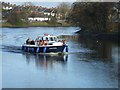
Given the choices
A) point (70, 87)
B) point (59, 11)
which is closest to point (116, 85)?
point (70, 87)

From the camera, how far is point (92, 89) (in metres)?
11.4

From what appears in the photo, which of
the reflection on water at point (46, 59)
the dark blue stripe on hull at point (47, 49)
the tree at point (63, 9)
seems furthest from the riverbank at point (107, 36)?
the tree at point (63, 9)

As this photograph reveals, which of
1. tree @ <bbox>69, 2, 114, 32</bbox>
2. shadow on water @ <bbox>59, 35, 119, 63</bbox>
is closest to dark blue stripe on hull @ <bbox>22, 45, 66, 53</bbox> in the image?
shadow on water @ <bbox>59, 35, 119, 63</bbox>

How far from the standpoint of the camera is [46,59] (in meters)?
19.9

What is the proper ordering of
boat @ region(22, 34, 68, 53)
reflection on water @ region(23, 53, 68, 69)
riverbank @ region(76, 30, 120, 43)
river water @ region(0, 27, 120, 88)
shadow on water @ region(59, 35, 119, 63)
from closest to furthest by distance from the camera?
river water @ region(0, 27, 120, 88)
reflection on water @ region(23, 53, 68, 69)
shadow on water @ region(59, 35, 119, 63)
boat @ region(22, 34, 68, 53)
riverbank @ region(76, 30, 120, 43)

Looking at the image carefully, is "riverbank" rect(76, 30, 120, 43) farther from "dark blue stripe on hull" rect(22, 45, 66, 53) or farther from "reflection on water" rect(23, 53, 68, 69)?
"reflection on water" rect(23, 53, 68, 69)

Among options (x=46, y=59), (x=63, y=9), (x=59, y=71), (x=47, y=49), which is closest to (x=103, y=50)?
(x=47, y=49)

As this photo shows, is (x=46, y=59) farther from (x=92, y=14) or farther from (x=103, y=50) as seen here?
(x=92, y=14)

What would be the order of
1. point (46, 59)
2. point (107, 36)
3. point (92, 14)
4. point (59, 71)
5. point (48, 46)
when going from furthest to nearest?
1. point (92, 14)
2. point (107, 36)
3. point (48, 46)
4. point (46, 59)
5. point (59, 71)

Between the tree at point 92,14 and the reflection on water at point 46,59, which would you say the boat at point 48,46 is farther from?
the tree at point 92,14

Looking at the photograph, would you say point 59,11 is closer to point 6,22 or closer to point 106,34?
point 6,22

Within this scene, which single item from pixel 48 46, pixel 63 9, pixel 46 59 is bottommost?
pixel 46 59

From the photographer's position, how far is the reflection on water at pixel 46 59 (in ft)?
58.9

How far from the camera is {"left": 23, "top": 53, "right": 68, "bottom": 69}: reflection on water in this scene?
17.9 m
